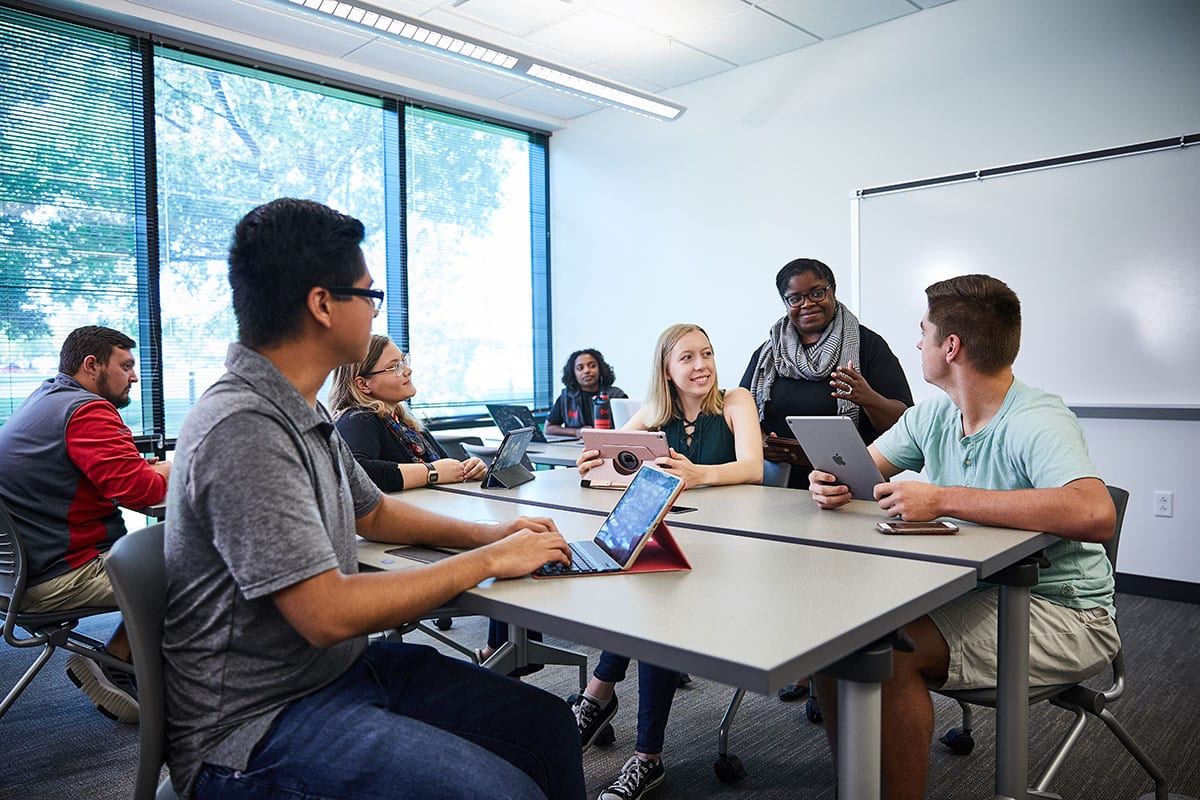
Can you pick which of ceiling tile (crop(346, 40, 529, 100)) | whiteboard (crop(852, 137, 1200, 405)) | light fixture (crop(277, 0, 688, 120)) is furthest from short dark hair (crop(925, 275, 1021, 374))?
ceiling tile (crop(346, 40, 529, 100))

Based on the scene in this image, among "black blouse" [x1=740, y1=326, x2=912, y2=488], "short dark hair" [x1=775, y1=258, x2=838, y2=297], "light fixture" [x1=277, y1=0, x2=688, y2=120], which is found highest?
"light fixture" [x1=277, y1=0, x2=688, y2=120]

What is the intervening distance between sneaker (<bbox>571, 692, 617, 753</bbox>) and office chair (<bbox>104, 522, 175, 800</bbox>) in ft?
4.28

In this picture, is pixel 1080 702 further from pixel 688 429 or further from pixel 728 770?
pixel 688 429

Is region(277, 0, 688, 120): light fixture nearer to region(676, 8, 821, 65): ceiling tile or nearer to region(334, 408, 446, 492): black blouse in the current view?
region(676, 8, 821, 65): ceiling tile

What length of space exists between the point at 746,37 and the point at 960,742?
12.7 feet

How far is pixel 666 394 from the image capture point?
9.52ft

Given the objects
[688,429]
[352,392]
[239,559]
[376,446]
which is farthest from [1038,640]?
[352,392]

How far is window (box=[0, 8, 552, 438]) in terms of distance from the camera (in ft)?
13.7

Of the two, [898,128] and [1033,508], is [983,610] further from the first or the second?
[898,128]

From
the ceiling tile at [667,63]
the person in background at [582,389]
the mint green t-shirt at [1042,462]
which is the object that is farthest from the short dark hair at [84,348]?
the ceiling tile at [667,63]

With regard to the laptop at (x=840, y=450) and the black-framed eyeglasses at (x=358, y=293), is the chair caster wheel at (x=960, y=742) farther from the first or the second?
the black-framed eyeglasses at (x=358, y=293)

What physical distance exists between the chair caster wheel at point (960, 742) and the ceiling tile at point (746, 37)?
11.8ft

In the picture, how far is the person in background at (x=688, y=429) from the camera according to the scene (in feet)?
7.88

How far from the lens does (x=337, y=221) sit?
1.34 meters
